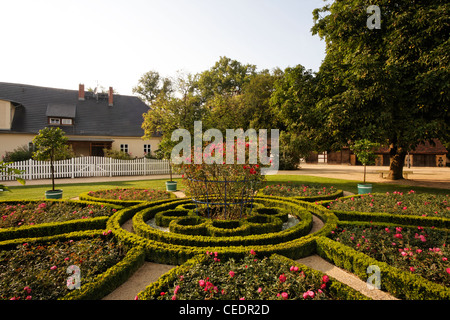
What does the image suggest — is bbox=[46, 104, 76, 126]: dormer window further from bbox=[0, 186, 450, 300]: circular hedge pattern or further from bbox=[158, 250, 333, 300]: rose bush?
bbox=[158, 250, 333, 300]: rose bush

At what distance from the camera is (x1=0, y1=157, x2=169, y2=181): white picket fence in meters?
15.8

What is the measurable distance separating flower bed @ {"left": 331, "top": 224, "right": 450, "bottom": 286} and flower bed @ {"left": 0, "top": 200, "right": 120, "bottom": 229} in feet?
18.8

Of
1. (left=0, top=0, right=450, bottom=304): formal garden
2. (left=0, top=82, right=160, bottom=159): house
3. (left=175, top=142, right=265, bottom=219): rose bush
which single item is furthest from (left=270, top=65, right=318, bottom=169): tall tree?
(left=0, top=82, right=160, bottom=159): house

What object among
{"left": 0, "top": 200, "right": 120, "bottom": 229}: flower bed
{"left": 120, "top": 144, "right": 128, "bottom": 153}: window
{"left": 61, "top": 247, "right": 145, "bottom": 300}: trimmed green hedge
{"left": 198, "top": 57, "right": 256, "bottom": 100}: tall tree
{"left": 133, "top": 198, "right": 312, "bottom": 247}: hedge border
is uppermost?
{"left": 198, "top": 57, "right": 256, "bottom": 100}: tall tree

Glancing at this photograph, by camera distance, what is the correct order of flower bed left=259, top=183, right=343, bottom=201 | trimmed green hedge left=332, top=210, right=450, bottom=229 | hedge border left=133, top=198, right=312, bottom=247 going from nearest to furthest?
1. hedge border left=133, top=198, right=312, bottom=247
2. trimmed green hedge left=332, top=210, right=450, bottom=229
3. flower bed left=259, top=183, right=343, bottom=201

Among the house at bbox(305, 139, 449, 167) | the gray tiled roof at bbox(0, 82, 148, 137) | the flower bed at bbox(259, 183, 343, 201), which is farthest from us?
the house at bbox(305, 139, 449, 167)

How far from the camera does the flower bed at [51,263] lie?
2.92 m

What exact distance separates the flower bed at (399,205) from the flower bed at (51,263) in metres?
5.77

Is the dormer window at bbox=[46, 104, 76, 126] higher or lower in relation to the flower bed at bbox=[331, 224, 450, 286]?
higher

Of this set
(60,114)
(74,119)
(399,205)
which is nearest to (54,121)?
(60,114)

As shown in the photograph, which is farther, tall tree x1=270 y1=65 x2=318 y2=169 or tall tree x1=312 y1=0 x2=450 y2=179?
tall tree x1=270 y1=65 x2=318 y2=169

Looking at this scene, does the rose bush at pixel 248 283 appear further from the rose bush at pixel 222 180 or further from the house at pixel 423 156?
the house at pixel 423 156

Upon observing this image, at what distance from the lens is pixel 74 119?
23.0 meters
